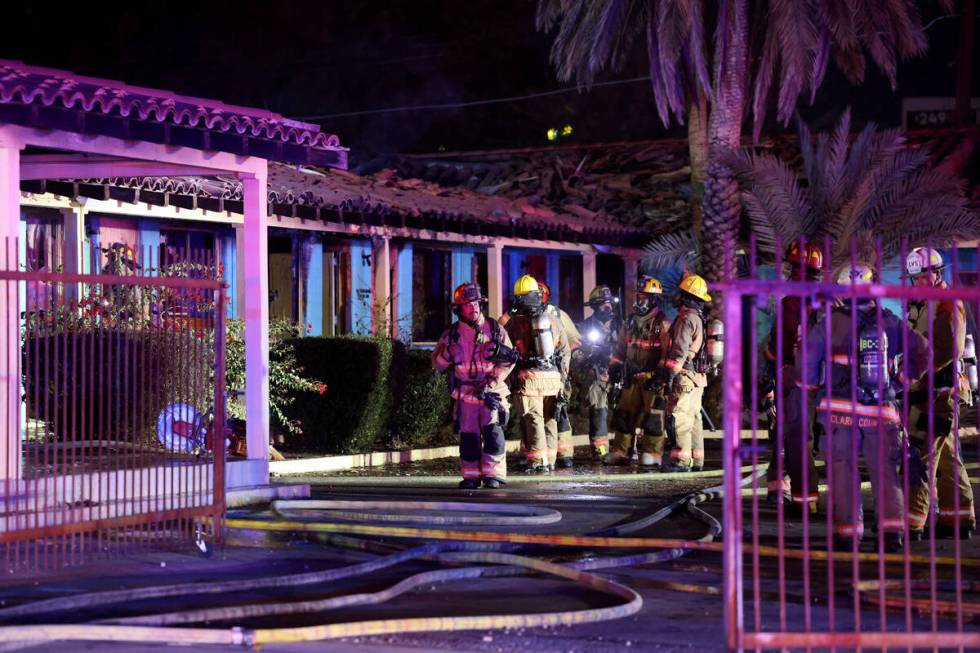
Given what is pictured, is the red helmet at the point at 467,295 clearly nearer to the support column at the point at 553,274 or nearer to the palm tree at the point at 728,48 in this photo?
the palm tree at the point at 728,48

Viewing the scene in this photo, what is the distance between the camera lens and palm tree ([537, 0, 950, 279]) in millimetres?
19672

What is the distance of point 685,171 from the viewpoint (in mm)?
27453

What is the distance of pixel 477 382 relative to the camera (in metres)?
13.6

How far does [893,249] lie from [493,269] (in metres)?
6.03

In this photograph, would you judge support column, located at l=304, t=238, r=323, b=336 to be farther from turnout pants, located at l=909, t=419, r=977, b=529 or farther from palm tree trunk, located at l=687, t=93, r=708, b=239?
turnout pants, located at l=909, t=419, r=977, b=529

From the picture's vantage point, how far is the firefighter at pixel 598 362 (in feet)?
55.2

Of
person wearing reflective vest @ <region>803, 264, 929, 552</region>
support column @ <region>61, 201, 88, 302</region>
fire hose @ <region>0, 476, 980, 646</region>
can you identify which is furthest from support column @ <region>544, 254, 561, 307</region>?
person wearing reflective vest @ <region>803, 264, 929, 552</region>

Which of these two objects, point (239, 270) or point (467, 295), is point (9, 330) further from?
point (239, 270)

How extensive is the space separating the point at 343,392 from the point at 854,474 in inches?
377

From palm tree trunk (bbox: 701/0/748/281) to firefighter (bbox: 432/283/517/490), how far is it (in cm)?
730

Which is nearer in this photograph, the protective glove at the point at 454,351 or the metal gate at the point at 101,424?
the metal gate at the point at 101,424

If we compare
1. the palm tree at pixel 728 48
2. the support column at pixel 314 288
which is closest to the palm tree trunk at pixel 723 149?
the palm tree at pixel 728 48

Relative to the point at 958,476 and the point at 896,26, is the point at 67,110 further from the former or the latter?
the point at 896,26

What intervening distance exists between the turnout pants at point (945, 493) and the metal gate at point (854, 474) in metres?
0.01
